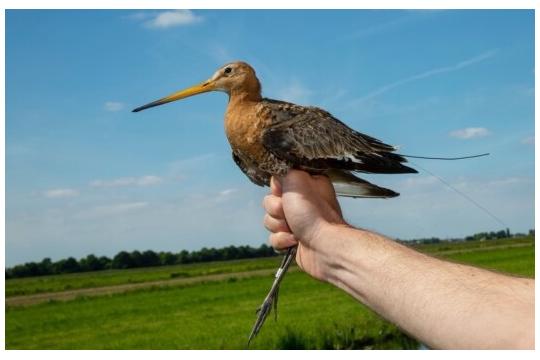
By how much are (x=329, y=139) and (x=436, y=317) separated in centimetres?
90

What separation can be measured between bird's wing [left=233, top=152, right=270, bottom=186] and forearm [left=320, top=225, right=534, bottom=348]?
443 mm

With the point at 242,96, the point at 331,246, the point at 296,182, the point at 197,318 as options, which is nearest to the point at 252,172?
the point at 296,182

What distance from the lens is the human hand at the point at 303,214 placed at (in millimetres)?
2578

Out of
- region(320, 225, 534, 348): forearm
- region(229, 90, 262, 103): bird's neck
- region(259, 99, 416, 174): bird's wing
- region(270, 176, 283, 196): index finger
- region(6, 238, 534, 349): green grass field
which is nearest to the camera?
region(320, 225, 534, 348): forearm

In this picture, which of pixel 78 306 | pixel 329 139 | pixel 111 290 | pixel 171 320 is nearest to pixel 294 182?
pixel 329 139

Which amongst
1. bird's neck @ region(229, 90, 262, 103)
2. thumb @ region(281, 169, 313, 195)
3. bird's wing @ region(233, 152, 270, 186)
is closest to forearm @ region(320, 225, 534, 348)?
thumb @ region(281, 169, 313, 195)

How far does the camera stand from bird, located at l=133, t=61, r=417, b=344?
258cm

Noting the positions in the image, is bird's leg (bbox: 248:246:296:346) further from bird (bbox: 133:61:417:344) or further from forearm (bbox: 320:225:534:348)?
forearm (bbox: 320:225:534:348)

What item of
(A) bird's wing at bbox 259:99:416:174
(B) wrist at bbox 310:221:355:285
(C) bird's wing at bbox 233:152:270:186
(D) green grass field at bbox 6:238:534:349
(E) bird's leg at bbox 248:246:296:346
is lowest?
(D) green grass field at bbox 6:238:534:349

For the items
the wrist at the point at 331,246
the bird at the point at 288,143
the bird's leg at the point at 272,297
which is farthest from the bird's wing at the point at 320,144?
the bird's leg at the point at 272,297

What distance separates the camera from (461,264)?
2184 millimetres

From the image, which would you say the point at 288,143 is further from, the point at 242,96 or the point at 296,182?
the point at 242,96

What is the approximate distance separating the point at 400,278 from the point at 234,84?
114 centimetres

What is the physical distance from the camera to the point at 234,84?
2.84 metres
